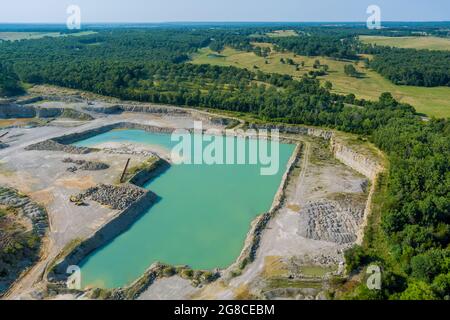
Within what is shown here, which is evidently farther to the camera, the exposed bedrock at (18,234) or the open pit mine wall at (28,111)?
the open pit mine wall at (28,111)

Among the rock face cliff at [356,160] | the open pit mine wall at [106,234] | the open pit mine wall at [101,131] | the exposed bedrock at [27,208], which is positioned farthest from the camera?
the open pit mine wall at [101,131]

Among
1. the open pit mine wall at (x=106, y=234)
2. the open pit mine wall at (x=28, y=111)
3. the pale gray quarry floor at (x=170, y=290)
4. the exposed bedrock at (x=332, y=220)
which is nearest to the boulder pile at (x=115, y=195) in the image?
the open pit mine wall at (x=106, y=234)

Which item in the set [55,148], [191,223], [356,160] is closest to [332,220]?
[191,223]

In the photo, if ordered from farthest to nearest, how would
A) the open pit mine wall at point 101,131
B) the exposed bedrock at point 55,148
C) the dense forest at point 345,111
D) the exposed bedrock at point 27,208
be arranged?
the open pit mine wall at point 101,131, the exposed bedrock at point 55,148, the exposed bedrock at point 27,208, the dense forest at point 345,111

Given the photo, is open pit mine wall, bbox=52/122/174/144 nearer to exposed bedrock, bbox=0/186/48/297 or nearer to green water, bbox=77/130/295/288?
green water, bbox=77/130/295/288

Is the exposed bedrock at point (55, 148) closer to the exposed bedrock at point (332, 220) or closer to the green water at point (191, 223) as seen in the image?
the green water at point (191, 223)

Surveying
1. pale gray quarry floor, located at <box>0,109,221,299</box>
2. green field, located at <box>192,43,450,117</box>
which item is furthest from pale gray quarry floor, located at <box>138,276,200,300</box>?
green field, located at <box>192,43,450,117</box>
